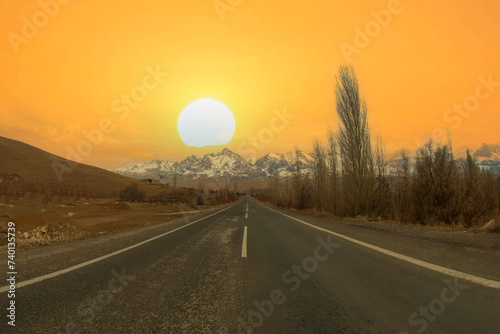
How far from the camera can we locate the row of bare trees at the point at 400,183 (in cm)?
1341

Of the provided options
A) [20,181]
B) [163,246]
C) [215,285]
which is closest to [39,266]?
[163,246]

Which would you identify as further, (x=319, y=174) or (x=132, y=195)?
(x=132, y=195)

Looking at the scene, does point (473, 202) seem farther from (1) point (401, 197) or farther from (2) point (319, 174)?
(2) point (319, 174)
